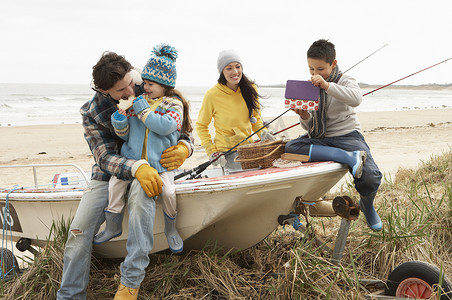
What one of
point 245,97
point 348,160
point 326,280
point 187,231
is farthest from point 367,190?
point 245,97

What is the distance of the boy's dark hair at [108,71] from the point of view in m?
2.75

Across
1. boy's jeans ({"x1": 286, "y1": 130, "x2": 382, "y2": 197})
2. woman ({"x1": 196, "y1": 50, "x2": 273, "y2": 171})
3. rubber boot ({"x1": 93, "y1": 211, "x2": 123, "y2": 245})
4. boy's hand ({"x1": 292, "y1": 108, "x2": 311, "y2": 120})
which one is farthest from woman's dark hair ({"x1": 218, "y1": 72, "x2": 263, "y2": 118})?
rubber boot ({"x1": 93, "y1": 211, "x2": 123, "y2": 245})

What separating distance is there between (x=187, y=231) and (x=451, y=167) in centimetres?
393

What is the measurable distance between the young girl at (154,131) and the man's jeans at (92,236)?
0.09 m

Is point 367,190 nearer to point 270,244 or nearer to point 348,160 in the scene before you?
point 348,160

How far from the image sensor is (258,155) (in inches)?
130

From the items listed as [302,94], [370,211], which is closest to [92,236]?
[302,94]

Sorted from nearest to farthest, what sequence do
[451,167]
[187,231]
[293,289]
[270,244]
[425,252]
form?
[293,289]
[187,231]
[425,252]
[270,244]
[451,167]

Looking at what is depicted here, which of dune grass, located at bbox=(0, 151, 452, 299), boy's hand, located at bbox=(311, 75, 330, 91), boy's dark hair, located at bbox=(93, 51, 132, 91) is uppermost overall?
boy's dark hair, located at bbox=(93, 51, 132, 91)

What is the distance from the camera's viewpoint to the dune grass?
9.04 ft

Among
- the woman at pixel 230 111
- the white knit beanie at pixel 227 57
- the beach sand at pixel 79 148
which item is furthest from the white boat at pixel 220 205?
the beach sand at pixel 79 148

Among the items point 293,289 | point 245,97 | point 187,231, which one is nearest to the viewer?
point 293,289

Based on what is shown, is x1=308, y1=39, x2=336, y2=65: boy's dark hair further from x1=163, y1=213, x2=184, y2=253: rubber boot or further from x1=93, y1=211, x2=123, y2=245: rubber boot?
x1=93, y1=211, x2=123, y2=245: rubber boot

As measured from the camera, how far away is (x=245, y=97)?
13.7ft
